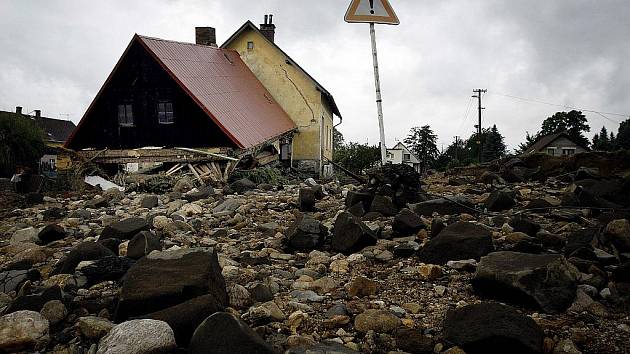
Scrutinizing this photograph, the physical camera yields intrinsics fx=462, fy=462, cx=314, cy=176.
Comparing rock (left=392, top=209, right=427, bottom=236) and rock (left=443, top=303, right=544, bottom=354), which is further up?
rock (left=392, top=209, right=427, bottom=236)

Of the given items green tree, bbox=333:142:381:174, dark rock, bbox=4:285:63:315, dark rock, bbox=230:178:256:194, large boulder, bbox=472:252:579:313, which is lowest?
dark rock, bbox=4:285:63:315

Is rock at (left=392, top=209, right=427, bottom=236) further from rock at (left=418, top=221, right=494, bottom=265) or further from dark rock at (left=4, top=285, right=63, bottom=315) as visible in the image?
dark rock at (left=4, top=285, right=63, bottom=315)

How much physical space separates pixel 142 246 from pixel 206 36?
18328 mm

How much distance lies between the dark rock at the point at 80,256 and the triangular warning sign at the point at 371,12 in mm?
3957

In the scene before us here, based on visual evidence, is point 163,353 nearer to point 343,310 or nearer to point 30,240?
point 343,310

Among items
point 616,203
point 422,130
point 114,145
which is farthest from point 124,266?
point 422,130

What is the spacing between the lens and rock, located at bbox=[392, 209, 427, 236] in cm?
511

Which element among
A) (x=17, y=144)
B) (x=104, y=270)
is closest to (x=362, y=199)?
(x=104, y=270)

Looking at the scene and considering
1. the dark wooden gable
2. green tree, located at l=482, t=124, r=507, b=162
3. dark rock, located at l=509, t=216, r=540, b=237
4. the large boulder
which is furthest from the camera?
green tree, located at l=482, t=124, r=507, b=162

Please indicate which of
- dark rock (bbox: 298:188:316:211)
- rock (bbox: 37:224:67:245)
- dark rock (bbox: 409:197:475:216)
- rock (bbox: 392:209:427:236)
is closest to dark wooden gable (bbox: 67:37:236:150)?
dark rock (bbox: 298:188:316:211)

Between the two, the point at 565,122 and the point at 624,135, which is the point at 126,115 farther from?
the point at 565,122

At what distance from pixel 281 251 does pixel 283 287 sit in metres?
1.23

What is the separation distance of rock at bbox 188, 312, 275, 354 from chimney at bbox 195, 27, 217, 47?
800 inches

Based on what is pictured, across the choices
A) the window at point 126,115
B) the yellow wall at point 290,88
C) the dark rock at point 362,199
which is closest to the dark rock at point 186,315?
the dark rock at point 362,199
